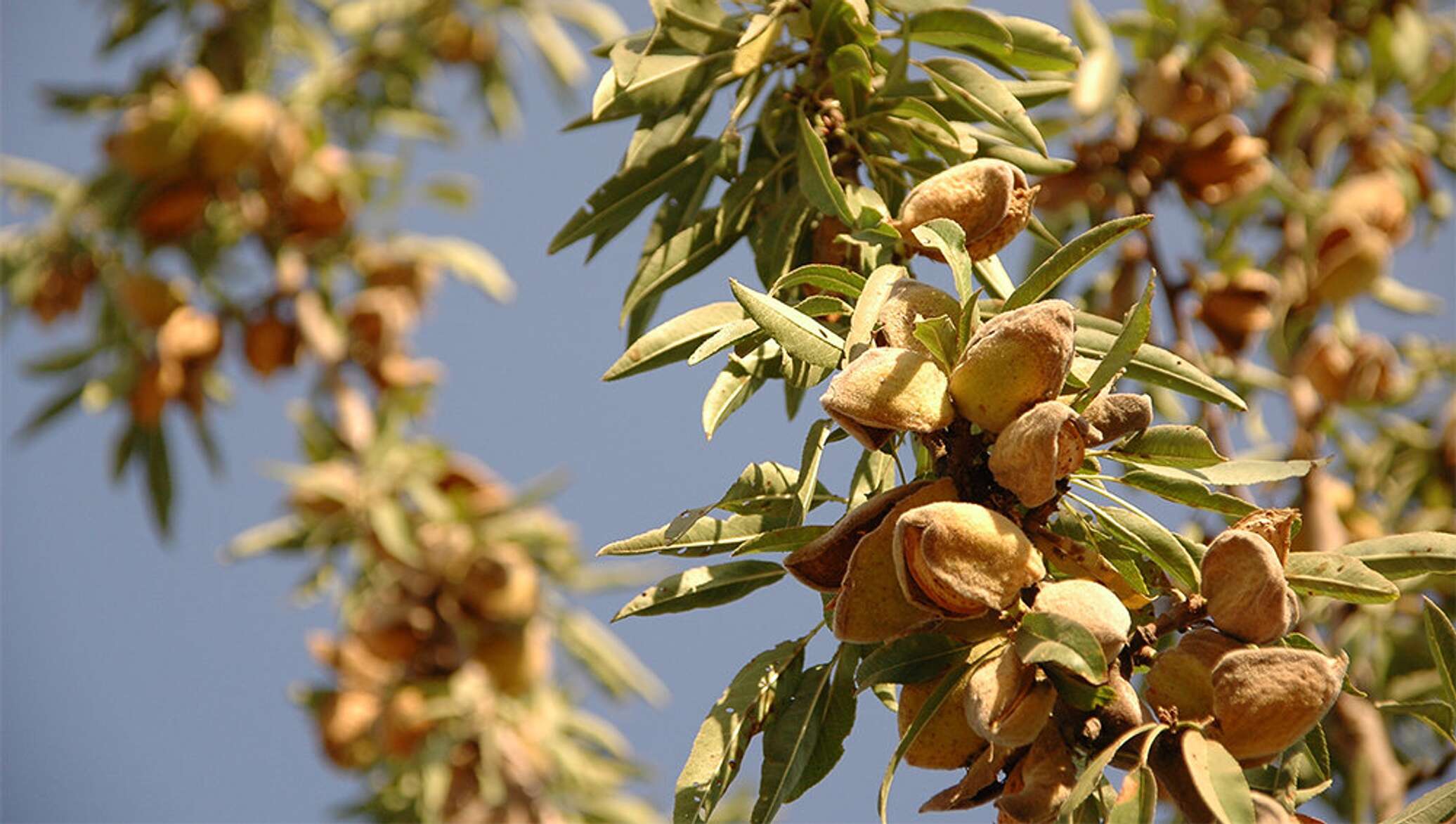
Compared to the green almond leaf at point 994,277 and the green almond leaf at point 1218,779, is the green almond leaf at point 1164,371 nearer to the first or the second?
the green almond leaf at point 994,277

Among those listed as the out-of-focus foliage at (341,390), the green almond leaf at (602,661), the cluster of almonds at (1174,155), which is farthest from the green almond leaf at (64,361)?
the cluster of almonds at (1174,155)

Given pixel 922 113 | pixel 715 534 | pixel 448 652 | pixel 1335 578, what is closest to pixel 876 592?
pixel 715 534

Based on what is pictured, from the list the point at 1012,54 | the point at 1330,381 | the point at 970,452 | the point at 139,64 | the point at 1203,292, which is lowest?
the point at 1330,381

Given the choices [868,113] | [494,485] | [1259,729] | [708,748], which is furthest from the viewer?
[494,485]

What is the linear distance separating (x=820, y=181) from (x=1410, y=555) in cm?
38

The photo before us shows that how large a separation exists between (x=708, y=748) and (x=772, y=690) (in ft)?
0.23

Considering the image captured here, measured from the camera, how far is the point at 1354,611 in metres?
1.49

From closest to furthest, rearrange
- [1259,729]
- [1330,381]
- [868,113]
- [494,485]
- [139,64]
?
[1259,729]
[868,113]
[1330,381]
[494,485]
[139,64]

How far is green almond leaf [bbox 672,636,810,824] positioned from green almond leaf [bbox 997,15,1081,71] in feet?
1.40

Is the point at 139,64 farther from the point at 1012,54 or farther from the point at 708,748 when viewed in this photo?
the point at 708,748

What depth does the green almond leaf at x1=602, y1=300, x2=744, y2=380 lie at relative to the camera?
748 millimetres

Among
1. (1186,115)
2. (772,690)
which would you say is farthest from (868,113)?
(1186,115)

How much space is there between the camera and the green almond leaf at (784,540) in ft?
2.31

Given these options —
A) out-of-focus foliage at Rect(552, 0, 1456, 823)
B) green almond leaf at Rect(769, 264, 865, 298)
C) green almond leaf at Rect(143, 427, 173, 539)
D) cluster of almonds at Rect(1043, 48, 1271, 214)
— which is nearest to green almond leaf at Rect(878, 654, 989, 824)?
out-of-focus foliage at Rect(552, 0, 1456, 823)
